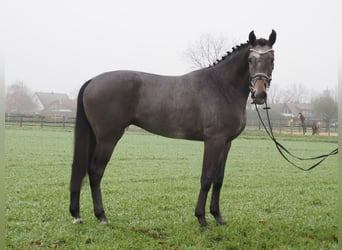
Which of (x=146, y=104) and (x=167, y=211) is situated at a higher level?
(x=146, y=104)

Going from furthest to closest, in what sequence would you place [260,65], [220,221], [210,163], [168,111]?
1. [220,221]
2. [168,111]
3. [210,163]
4. [260,65]

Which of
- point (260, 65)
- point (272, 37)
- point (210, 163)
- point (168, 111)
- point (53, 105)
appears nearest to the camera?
point (260, 65)

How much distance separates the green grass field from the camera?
4016 millimetres

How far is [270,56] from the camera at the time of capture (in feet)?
13.2

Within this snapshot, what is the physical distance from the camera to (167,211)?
5.33 metres

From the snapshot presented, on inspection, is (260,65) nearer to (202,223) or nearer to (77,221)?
(202,223)

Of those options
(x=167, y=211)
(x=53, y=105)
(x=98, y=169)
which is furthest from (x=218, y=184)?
(x=53, y=105)

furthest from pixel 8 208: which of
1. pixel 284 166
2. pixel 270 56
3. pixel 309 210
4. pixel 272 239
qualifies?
pixel 284 166

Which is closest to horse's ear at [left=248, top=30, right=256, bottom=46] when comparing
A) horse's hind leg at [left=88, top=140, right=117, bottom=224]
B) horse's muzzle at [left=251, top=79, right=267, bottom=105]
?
horse's muzzle at [left=251, top=79, right=267, bottom=105]

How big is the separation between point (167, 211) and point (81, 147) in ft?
5.58

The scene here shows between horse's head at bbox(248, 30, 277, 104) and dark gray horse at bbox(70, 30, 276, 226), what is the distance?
0.80 feet

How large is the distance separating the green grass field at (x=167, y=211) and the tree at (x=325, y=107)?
2477 centimetres

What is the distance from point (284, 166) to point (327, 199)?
537 centimetres

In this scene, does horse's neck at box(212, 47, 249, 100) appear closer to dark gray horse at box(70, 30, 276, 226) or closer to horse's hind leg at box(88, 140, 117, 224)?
dark gray horse at box(70, 30, 276, 226)
